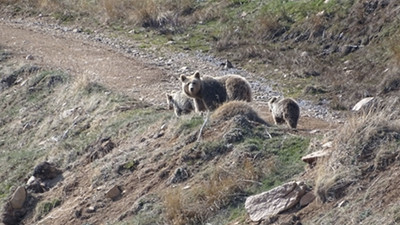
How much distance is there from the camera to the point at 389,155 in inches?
349

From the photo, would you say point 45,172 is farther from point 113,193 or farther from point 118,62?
point 118,62

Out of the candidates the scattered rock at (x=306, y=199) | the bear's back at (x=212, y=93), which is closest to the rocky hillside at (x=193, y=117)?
the scattered rock at (x=306, y=199)

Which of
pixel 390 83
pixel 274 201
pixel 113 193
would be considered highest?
pixel 274 201

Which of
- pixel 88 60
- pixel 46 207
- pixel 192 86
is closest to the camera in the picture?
pixel 46 207

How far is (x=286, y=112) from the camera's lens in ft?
45.9

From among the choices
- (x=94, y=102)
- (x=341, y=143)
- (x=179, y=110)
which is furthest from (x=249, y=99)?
(x=341, y=143)

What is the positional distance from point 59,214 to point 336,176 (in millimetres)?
4485

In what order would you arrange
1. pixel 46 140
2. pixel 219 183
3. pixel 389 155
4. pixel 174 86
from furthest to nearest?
pixel 174 86 → pixel 46 140 → pixel 219 183 → pixel 389 155

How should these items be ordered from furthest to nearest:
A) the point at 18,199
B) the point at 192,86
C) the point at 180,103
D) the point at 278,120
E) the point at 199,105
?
the point at 180,103 → the point at 199,105 → the point at 192,86 → the point at 278,120 → the point at 18,199

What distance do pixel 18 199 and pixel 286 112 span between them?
4467mm

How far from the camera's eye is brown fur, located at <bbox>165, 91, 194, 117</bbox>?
1495 centimetres

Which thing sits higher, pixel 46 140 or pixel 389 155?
pixel 389 155

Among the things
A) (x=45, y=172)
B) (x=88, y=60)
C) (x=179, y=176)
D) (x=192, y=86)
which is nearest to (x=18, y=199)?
(x=45, y=172)

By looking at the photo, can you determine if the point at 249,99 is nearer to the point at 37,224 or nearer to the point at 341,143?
the point at 37,224
